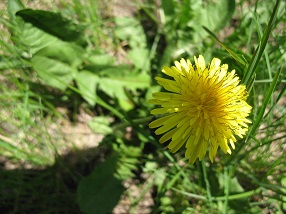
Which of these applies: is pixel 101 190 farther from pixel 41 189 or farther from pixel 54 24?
pixel 54 24

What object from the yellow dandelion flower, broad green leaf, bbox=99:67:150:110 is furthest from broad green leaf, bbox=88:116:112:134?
the yellow dandelion flower

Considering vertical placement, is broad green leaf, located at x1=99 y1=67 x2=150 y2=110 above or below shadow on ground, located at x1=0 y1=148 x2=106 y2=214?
above

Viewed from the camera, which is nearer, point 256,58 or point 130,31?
point 256,58

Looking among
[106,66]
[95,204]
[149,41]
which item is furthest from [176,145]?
[149,41]

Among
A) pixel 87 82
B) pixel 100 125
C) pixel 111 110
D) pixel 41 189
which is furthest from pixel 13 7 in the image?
pixel 41 189

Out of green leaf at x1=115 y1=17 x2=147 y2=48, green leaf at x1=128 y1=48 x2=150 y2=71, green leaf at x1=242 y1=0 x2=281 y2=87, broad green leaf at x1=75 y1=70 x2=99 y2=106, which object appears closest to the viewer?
green leaf at x1=242 y1=0 x2=281 y2=87

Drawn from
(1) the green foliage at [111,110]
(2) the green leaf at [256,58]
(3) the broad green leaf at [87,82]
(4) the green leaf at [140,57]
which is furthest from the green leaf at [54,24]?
(2) the green leaf at [256,58]

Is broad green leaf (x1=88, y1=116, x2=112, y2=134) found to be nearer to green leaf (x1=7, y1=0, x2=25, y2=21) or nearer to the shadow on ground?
the shadow on ground

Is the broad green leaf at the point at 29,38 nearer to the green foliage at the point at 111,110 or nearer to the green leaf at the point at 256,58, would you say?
the green foliage at the point at 111,110
